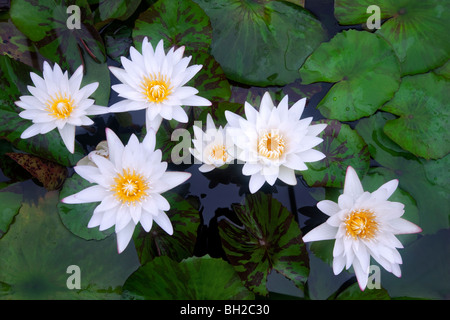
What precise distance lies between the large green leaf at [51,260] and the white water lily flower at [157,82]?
83 centimetres

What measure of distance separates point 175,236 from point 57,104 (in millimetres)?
995

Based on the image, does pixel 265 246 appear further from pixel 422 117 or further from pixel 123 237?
pixel 422 117

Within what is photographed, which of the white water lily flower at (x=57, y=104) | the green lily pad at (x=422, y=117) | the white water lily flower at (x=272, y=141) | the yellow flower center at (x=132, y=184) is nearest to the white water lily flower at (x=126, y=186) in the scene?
the yellow flower center at (x=132, y=184)

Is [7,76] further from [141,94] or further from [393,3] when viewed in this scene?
[393,3]

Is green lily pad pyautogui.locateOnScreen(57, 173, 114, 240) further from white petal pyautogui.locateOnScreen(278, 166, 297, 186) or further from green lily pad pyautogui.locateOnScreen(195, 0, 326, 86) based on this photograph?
green lily pad pyautogui.locateOnScreen(195, 0, 326, 86)

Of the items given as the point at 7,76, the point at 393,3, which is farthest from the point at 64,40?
the point at 393,3

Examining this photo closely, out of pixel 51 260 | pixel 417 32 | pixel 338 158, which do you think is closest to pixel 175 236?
pixel 51 260

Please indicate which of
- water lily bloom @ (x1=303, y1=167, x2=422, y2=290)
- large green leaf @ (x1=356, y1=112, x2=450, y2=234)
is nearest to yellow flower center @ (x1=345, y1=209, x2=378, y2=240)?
water lily bloom @ (x1=303, y1=167, x2=422, y2=290)

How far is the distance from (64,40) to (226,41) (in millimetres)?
1026

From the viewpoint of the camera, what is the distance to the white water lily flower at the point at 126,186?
5.28 feet

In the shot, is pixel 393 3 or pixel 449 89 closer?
pixel 449 89

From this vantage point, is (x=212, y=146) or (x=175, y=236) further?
(x=175, y=236)

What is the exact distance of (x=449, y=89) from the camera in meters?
1.99

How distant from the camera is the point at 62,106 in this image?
177cm
